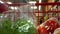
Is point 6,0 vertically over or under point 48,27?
over

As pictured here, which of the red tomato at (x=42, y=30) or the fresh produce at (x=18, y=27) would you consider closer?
the fresh produce at (x=18, y=27)

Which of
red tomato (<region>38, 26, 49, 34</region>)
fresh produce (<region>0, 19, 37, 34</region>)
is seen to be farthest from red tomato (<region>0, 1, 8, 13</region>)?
red tomato (<region>38, 26, 49, 34</region>)

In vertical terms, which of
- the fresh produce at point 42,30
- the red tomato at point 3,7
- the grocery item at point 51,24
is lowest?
the fresh produce at point 42,30

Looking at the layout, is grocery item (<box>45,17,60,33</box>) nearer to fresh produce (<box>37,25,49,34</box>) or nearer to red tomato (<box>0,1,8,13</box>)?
fresh produce (<box>37,25,49,34</box>)

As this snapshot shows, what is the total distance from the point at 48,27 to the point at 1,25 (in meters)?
0.31

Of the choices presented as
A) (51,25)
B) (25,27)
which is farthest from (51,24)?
(25,27)

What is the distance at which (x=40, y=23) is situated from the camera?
114 centimetres

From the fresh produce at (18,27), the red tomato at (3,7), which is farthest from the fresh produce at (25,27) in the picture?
the red tomato at (3,7)

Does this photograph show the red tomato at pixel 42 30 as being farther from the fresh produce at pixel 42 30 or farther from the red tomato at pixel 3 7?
the red tomato at pixel 3 7

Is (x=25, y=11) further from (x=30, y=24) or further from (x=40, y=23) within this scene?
(x=40, y=23)

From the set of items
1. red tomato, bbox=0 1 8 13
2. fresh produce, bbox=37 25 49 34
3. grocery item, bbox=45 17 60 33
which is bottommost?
fresh produce, bbox=37 25 49 34

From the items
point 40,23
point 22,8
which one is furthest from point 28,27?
point 40,23

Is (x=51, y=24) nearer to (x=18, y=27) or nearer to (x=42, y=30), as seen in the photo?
(x=42, y=30)

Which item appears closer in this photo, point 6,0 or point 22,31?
point 22,31
